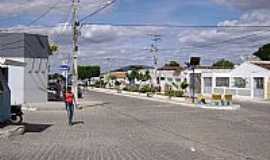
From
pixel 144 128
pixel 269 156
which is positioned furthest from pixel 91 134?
pixel 269 156

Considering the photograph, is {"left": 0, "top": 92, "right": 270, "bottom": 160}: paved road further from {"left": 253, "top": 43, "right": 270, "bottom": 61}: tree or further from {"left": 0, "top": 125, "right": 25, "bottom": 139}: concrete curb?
{"left": 253, "top": 43, "right": 270, "bottom": 61}: tree

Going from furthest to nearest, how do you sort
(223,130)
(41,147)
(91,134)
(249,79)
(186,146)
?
1. (249,79)
2. (223,130)
3. (91,134)
4. (186,146)
5. (41,147)

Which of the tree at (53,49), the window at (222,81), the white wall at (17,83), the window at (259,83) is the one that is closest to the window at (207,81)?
the window at (222,81)

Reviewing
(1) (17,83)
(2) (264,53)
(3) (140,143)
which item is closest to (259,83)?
(1) (17,83)

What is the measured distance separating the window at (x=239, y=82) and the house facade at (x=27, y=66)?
29139 mm

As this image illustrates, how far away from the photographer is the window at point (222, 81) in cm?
6675

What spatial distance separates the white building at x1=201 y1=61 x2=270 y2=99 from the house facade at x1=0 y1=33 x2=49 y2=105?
26383mm

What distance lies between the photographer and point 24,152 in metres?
13.1

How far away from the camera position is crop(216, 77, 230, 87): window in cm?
6675

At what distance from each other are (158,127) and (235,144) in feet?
21.7

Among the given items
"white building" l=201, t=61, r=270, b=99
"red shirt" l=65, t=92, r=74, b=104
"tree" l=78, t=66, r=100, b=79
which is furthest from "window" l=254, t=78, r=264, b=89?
"tree" l=78, t=66, r=100, b=79

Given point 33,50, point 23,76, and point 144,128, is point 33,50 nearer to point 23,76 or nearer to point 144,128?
point 23,76

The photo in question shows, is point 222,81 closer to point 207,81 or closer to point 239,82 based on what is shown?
point 207,81

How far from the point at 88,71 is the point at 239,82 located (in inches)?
3887
